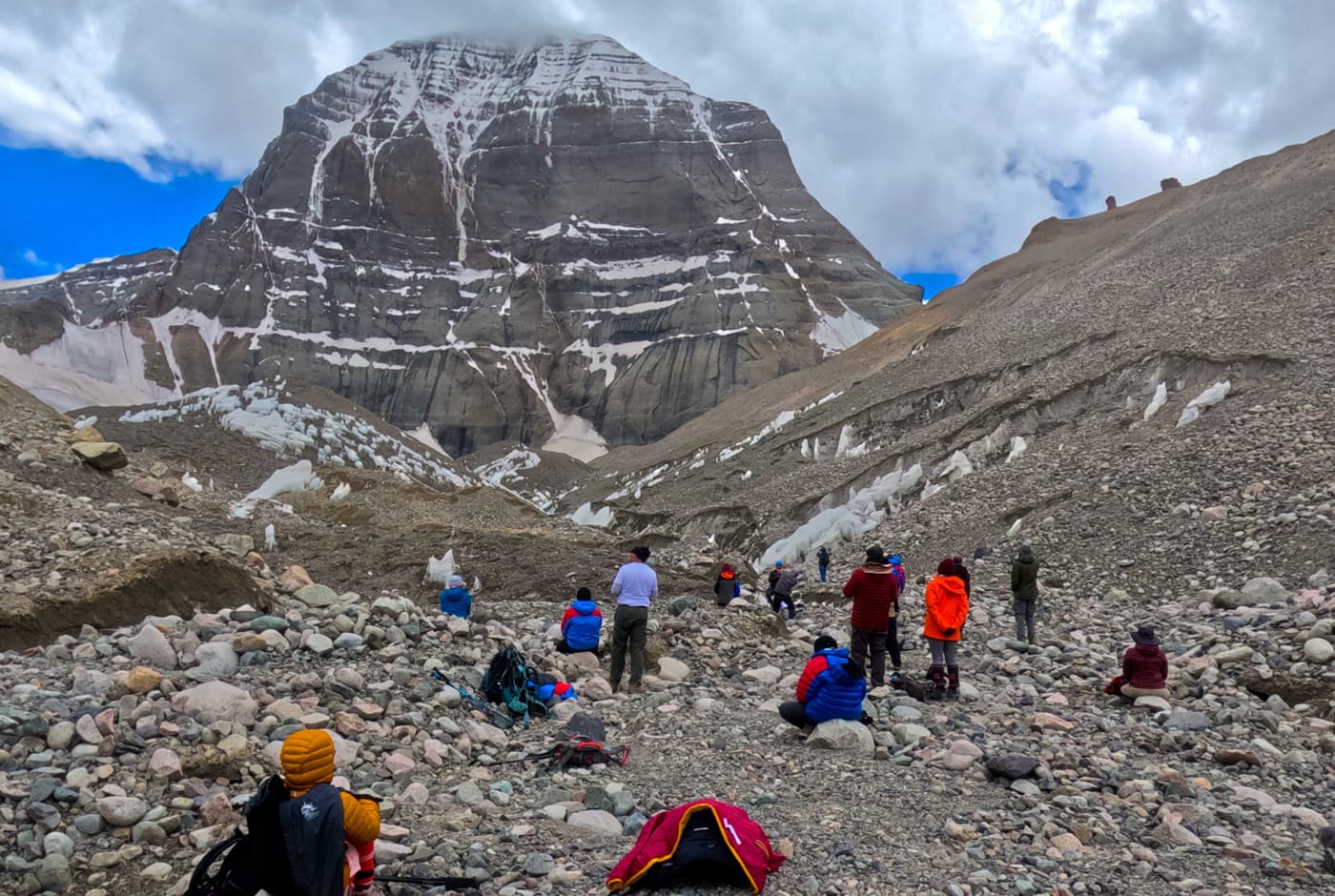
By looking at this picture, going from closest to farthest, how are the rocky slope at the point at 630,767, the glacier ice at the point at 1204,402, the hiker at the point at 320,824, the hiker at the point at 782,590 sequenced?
the hiker at the point at 320,824, the rocky slope at the point at 630,767, the hiker at the point at 782,590, the glacier ice at the point at 1204,402

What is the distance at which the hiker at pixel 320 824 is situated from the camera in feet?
14.1

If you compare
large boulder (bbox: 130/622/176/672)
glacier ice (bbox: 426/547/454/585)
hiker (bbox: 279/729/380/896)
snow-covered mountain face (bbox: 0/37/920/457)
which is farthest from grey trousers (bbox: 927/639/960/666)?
snow-covered mountain face (bbox: 0/37/920/457)

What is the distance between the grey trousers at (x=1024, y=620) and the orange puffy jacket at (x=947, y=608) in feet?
13.2

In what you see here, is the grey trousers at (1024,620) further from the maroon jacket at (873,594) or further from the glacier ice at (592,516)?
the glacier ice at (592,516)

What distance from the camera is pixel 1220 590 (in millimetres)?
14398

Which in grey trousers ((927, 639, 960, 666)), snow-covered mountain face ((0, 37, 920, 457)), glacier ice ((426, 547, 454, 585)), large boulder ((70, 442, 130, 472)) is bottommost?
grey trousers ((927, 639, 960, 666))

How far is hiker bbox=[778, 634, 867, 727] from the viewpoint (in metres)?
7.82

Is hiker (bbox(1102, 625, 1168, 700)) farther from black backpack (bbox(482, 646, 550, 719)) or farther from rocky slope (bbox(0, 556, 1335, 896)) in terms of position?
black backpack (bbox(482, 646, 550, 719))

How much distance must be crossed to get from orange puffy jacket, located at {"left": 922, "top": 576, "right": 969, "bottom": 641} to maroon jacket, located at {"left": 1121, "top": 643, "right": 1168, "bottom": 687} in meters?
1.96

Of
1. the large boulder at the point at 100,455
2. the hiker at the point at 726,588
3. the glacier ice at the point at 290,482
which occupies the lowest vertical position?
the hiker at the point at 726,588

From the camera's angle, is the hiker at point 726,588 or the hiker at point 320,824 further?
the hiker at point 726,588

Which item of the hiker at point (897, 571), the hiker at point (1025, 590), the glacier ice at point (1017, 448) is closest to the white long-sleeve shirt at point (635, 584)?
the hiker at point (897, 571)

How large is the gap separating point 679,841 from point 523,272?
554 feet

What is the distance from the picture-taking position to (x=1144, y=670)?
9.67 m
